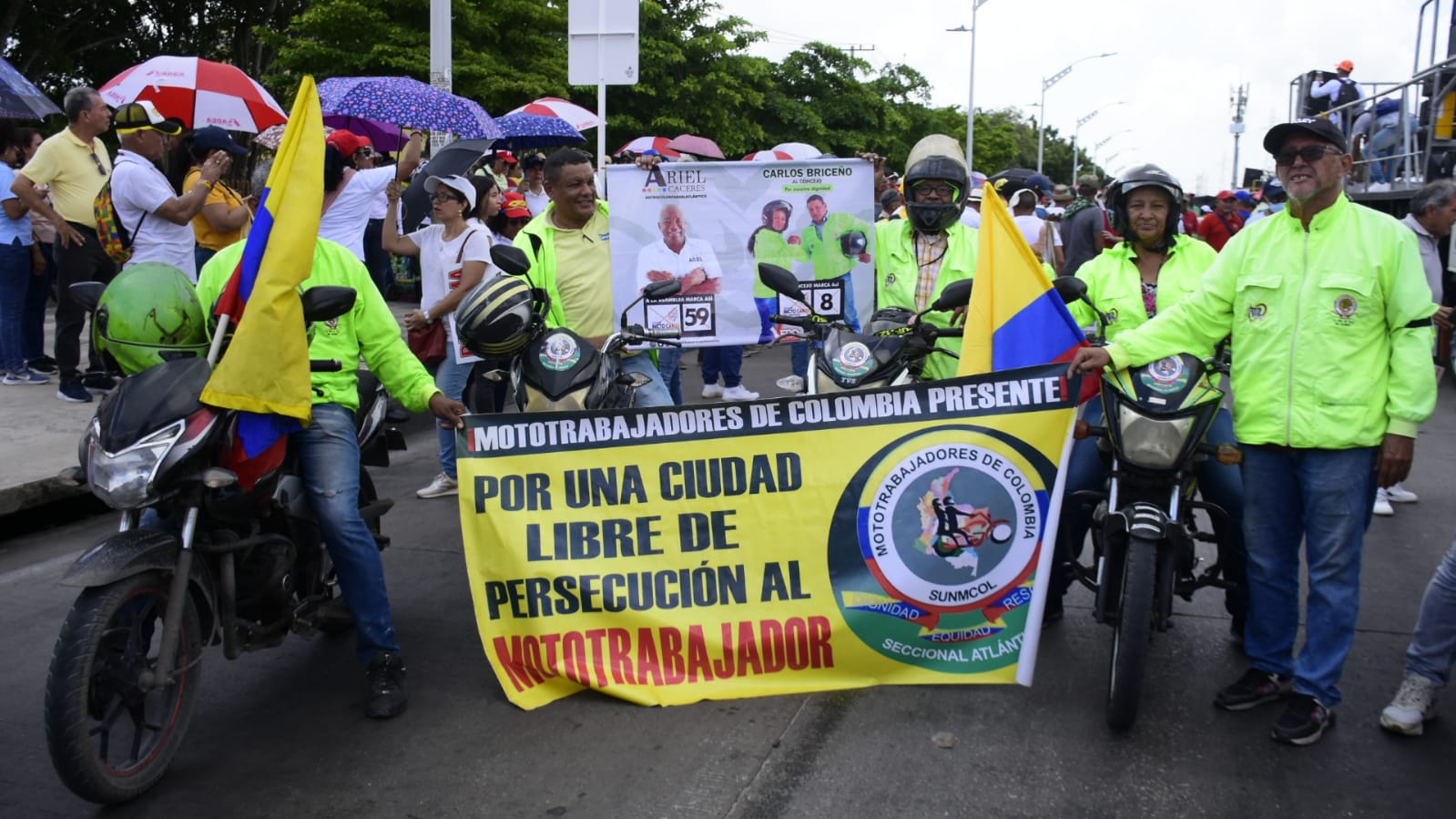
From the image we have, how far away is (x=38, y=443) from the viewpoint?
7461mm

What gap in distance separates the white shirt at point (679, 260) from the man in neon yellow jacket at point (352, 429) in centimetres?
169

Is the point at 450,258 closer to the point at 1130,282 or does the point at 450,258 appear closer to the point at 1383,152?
the point at 1130,282

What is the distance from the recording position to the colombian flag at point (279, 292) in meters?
3.78

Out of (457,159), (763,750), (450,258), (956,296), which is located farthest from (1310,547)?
(457,159)

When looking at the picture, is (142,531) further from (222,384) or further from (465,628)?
(465,628)

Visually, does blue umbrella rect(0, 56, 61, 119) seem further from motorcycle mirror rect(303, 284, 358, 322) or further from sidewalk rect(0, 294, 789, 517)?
motorcycle mirror rect(303, 284, 358, 322)

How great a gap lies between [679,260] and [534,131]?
8387mm

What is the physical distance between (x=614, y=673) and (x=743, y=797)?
2.69ft

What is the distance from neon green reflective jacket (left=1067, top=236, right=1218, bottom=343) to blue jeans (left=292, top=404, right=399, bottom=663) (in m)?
2.84

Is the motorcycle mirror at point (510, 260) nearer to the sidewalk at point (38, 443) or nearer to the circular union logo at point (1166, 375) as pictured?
the sidewalk at point (38, 443)

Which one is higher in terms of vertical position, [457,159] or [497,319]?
[457,159]

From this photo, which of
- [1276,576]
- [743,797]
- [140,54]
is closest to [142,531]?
[743,797]

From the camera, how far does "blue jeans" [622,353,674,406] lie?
548cm

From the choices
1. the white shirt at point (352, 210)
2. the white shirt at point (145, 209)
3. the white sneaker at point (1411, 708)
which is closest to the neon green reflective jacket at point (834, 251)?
the white sneaker at point (1411, 708)
